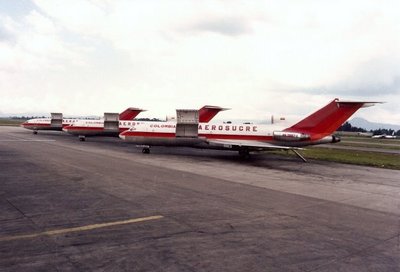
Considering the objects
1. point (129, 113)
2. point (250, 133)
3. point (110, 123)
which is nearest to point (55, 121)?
point (129, 113)

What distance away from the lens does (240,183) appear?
17.0 meters

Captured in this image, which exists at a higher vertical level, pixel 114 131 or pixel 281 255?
pixel 114 131

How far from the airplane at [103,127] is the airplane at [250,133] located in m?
13.4

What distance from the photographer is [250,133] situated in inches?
1144

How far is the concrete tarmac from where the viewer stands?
23.8 feet

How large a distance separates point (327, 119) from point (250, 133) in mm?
6281

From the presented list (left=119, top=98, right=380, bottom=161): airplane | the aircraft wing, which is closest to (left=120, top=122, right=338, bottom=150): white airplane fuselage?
(left=119, top=98, right=380, bottom=161): airplane

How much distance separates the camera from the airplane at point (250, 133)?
26953 mm

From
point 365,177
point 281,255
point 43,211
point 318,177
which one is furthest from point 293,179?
point 43,211

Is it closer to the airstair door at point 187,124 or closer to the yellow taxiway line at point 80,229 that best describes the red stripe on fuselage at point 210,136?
the airstair door at point 187,124

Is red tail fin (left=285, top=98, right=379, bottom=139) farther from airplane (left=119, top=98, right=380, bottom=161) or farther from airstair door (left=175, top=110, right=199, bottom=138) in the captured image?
airstair door (left=175, top=110, right=199, bottom=138)

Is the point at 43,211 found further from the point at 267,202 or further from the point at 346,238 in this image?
the point at 346,238

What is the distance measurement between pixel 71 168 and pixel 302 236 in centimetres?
1449

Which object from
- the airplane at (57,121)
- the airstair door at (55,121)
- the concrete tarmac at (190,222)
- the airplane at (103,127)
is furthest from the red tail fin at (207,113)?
the concrete tarmac at (190,222)
